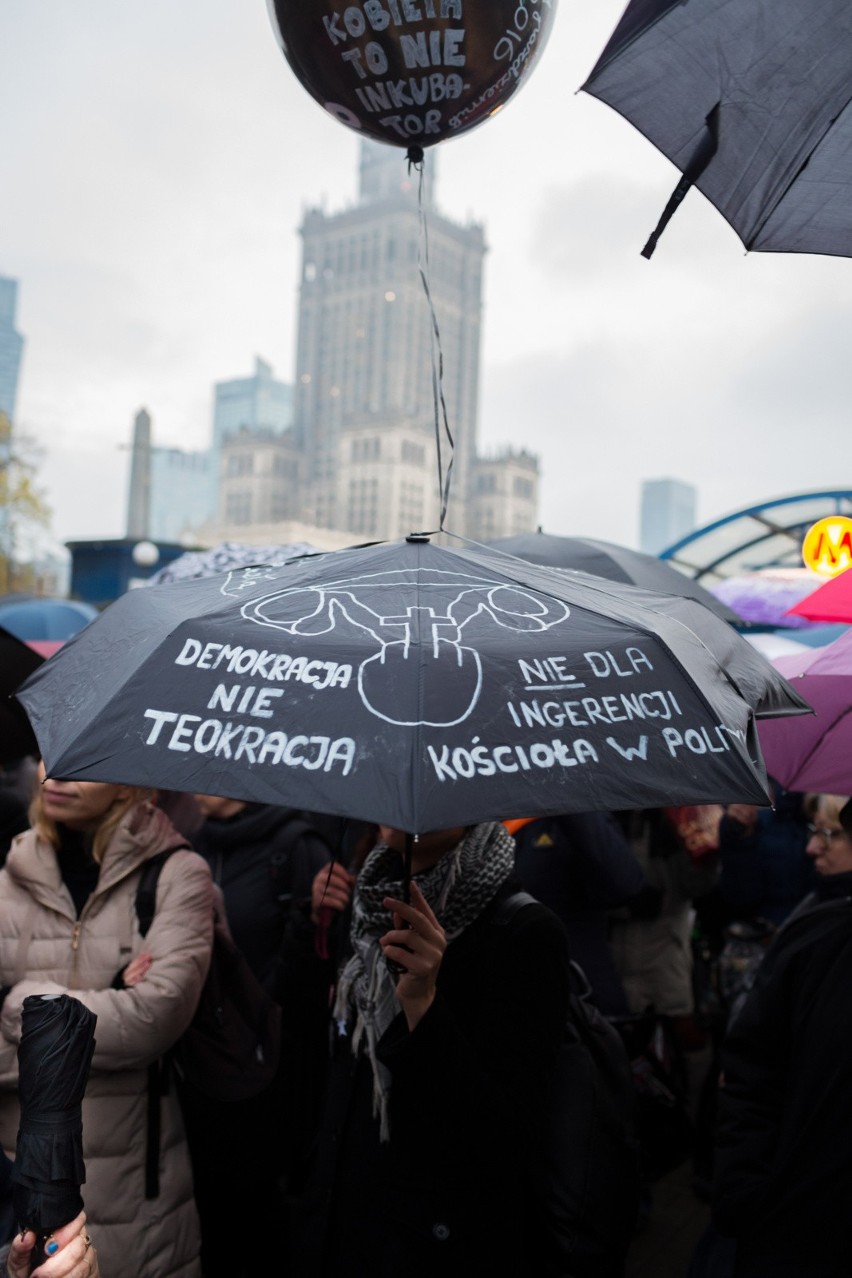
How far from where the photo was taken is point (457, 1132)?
2154 millimetres

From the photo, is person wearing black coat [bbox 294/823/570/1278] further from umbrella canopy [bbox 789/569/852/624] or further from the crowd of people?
umbrella canopy [bbox 789/569/852/624]

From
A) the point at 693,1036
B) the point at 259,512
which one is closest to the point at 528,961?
the point at 693,1036

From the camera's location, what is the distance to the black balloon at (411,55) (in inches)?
115

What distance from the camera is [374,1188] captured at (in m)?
2.35

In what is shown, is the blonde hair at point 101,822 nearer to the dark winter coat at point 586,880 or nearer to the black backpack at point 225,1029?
the black backpack at point 225,1029

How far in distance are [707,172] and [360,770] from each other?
5.50ft

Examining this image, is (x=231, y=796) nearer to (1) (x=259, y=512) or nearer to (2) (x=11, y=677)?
(2) (x=11, y=677)

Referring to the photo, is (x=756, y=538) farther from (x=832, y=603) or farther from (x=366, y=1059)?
(x=366, y=1059)

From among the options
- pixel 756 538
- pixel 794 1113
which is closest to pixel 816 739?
pixel 794 1113

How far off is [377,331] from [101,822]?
12808 cm

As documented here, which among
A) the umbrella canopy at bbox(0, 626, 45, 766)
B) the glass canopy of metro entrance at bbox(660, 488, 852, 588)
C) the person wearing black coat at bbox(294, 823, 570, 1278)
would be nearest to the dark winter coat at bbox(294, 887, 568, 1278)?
the person wearing black coat at bbox(294, 823, 570, 1278)

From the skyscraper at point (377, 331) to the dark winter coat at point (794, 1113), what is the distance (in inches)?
4389

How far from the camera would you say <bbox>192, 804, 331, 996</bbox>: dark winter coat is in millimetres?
4012

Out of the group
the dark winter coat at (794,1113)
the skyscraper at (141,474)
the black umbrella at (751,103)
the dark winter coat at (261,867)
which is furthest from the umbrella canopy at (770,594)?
the skyscraper at (141,474)
